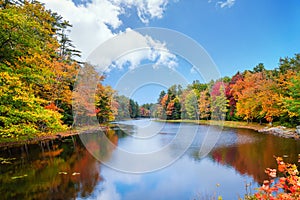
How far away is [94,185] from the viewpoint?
20.3ft

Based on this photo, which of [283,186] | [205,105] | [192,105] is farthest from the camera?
[192,105]

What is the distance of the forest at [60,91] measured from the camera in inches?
225

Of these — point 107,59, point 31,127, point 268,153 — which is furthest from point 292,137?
point 31,127

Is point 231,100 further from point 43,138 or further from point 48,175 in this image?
point 48,175

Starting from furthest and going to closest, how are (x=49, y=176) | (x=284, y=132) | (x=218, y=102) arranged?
1. (x=218, y=102)
2. (x=284, y=132)
3. (x=49, y=176)

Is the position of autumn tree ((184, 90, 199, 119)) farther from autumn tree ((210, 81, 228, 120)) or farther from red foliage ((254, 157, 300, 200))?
red foliage ((254, 157, 300, 200))

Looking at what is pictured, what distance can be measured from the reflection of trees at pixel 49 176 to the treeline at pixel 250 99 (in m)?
11.0

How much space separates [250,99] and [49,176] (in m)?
20.9

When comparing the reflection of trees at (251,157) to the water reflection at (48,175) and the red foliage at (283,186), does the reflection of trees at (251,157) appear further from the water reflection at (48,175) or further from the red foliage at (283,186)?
the water reflection at (48,175)

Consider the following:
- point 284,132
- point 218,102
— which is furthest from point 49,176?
point 218,102

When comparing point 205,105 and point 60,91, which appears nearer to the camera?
point 60,91

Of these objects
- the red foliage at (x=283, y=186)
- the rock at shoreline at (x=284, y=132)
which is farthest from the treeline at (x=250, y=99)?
the red foliage at (x=283, y=186)

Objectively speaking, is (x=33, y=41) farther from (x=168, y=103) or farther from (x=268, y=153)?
(x=168, y=103)

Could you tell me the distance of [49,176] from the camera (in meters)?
6.82
